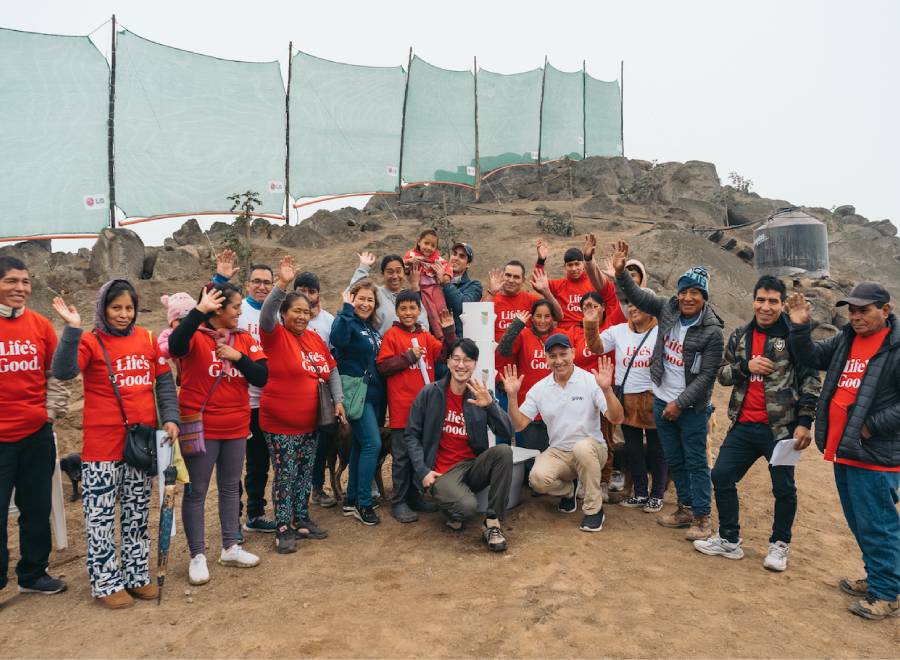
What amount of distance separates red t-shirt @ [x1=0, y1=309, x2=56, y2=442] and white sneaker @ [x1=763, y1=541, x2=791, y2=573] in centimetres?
452

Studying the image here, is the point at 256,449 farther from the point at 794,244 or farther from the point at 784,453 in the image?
the point at 794,244

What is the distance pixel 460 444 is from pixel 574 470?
907 millimetres

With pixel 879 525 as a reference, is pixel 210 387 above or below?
above

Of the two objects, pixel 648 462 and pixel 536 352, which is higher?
pixel 536 352

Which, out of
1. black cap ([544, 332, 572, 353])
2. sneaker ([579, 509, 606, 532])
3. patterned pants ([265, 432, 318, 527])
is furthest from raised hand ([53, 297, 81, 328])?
sneaker ([579, 509, 606, 532])

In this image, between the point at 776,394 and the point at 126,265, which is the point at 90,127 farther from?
the point at 776,394

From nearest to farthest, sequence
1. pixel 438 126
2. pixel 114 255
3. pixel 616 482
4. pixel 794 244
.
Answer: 1. pixel 616 482
2. pixel 794 244
3. pixel 114 255
4. pixel 438 126

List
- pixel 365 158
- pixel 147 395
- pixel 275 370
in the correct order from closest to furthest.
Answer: pixel 147 395 → pixel 275 370 → pixel 365 158

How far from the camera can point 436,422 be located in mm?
4301

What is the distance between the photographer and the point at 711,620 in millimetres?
3195

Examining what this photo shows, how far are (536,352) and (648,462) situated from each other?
4.33 ft

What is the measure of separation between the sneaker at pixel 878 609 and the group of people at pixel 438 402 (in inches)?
0.6

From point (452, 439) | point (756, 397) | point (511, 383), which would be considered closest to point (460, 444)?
point (452, 439)

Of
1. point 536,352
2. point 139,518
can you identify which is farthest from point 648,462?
point 139,518
